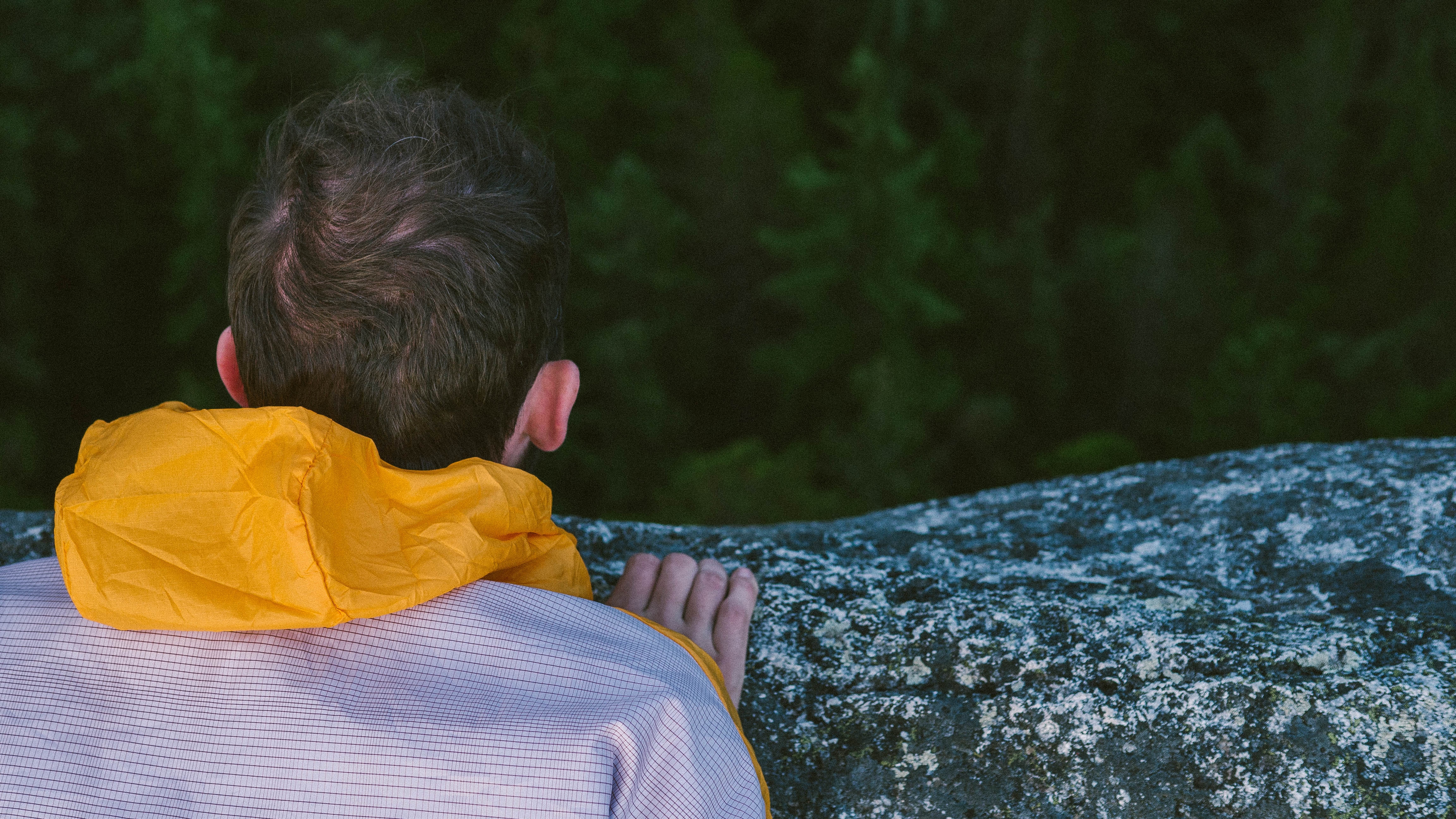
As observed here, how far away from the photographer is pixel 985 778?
1180mm

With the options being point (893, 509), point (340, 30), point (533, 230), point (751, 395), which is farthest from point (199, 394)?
point (533, 230)

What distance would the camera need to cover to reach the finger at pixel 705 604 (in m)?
1.19

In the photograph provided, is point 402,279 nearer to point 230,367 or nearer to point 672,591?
point 230,367

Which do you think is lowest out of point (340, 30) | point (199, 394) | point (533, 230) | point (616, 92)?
point (199, 394)

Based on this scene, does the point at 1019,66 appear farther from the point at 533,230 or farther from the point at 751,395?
the point at 533,230

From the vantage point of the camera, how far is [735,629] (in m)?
1.19

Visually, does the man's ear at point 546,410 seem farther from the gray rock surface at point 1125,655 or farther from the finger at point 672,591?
the gray rock surface at point 1125,655

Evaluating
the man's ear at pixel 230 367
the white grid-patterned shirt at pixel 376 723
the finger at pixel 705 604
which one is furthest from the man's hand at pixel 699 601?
the man's ear at pixel 230 367

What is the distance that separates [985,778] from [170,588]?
88cm

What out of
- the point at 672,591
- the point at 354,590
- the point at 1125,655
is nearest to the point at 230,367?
the point at 354,590

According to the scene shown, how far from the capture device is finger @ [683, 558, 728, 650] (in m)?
1.19

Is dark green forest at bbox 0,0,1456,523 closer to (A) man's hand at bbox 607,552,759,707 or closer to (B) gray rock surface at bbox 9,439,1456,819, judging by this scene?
(B) gray rock surface at bbox 9,439,1456,819

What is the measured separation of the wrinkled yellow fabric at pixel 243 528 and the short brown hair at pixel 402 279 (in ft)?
0.42

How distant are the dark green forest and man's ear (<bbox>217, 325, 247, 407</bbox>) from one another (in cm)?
488
